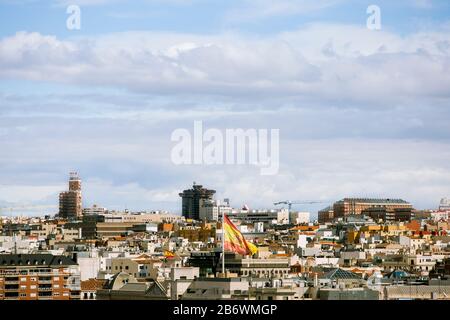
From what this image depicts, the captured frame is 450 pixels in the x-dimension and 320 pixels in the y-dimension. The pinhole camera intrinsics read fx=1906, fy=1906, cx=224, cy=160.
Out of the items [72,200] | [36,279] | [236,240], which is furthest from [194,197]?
[36,279]

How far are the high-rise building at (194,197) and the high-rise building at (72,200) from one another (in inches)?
331

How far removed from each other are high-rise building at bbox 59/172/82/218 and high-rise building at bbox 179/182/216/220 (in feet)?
27.6

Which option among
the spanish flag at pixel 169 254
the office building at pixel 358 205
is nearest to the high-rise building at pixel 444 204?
the office building at pixel 358 205

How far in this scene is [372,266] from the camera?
246 feet

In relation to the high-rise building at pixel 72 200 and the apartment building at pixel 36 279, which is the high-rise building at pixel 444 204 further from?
the apartment building at pixel 36 279

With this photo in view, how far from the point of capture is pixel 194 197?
153 meters

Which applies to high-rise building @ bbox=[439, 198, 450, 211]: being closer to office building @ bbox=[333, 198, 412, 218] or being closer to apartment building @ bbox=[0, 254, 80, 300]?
office building @ bbox=[333, 198, 412, 218]

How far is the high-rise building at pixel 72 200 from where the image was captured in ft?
505

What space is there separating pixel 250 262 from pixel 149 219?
77.3 m

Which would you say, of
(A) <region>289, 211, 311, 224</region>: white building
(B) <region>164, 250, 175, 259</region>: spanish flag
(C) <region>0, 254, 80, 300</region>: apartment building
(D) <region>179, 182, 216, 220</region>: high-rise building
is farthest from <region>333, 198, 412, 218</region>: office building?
(C) <region>0, 254, 80, 300</region>: apartment building

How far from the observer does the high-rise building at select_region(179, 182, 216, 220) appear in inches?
5950

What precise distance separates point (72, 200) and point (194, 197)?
403 inches
